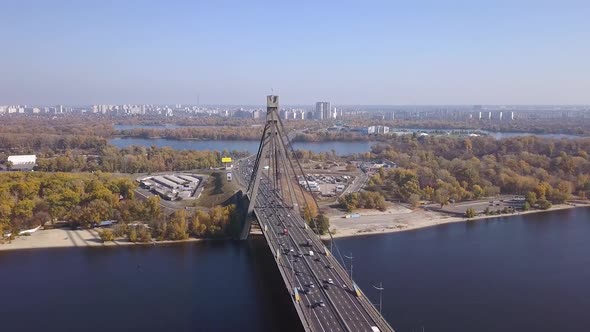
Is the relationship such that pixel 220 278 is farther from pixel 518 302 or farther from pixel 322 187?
pixel 322 187

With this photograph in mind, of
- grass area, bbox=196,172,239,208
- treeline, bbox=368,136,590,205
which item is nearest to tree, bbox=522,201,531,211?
treeline, bbox=368,136,590,205

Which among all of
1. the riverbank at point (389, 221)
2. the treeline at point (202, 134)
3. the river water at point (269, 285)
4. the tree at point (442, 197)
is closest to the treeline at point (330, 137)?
the treeline at point (202, 134)

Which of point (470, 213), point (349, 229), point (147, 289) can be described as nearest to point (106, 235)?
point (147, 289)

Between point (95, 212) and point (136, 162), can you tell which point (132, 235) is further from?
point (136, 162)

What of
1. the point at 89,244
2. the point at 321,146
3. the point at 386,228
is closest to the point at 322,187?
the point at 386,228

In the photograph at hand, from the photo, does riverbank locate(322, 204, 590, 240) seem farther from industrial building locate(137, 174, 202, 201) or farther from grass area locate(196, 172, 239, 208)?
industrial building locate(137, 174, 202, 201)
